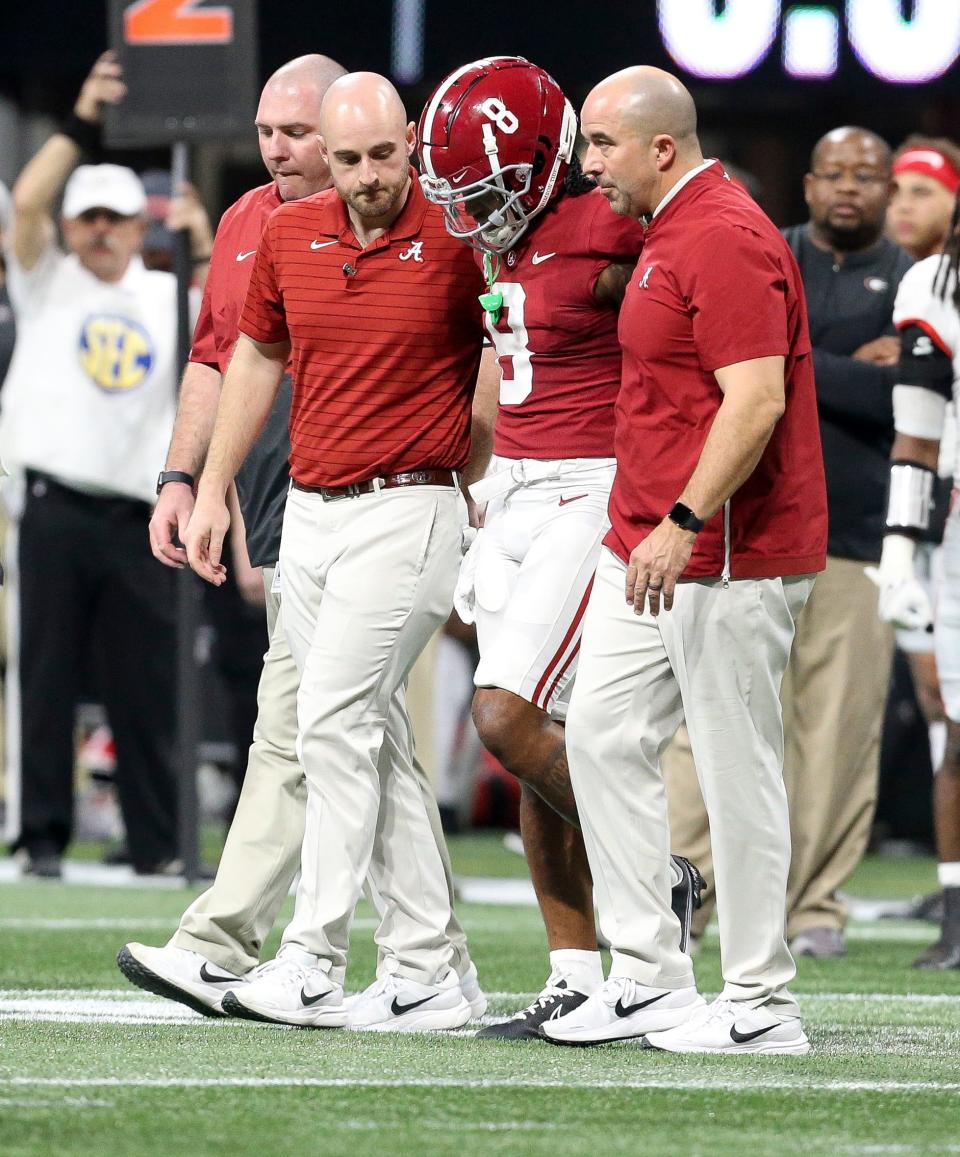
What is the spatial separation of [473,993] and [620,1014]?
558mm

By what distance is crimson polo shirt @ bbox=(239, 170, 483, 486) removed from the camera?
16.6 ft

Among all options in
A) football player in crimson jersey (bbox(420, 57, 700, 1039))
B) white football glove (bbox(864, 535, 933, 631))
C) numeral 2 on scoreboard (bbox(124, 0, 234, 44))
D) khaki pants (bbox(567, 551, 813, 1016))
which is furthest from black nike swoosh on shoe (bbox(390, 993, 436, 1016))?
numeral 2 on scoreboard (bbox(124, 0, 234, 44))

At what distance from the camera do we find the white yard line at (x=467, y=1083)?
4.05 meters

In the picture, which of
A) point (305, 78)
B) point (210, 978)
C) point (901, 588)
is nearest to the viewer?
point (210, 978)

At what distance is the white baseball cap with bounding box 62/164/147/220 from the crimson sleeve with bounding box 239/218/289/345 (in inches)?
157

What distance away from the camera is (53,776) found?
29.6ft

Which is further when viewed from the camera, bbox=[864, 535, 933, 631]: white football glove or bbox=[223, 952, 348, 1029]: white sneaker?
bbox=[864, 535, 933, 631]: white football glove

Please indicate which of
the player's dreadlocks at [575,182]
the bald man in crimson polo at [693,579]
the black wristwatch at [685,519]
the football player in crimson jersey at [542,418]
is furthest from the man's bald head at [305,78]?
the black wristwatch at [685,519]

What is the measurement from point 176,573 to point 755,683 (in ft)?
15.5

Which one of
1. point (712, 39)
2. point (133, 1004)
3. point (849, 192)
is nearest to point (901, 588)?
point (849, 192)

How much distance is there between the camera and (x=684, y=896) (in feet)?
16.6

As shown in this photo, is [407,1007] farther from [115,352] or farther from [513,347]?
[115,352]

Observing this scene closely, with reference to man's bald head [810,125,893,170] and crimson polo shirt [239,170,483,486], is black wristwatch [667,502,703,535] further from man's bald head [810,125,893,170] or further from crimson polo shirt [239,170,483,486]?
man's bald head [810,125,893,170]

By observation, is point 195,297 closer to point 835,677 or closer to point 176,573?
point 176,573
